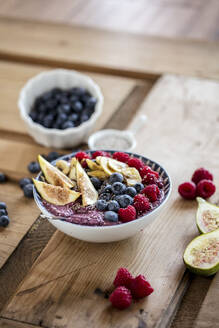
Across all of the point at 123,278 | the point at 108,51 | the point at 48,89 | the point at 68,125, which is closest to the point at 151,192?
the point at 123,278

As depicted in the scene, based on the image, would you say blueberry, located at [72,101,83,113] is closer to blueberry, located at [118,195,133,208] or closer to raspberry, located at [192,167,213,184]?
raspberry, located at [192,167,213,184]

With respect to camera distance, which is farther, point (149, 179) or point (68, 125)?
point (68, 125)

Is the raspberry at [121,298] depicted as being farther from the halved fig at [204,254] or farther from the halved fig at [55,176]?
the halved fig at [55,176]

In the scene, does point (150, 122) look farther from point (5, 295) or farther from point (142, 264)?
point (5, 295)

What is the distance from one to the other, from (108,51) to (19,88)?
1.87ft

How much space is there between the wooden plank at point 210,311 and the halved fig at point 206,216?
20 centimetres

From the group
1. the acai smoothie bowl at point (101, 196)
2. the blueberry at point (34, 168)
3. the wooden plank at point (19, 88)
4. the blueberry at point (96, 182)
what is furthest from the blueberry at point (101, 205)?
the wooden plank at point (19, 88)

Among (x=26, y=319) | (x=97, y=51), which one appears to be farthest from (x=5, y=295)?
(x=97, y=51)

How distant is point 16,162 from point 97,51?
102cm

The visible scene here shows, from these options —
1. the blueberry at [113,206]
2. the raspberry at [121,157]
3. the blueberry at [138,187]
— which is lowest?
the blueberry at [113,206]

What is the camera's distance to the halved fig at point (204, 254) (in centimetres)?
145

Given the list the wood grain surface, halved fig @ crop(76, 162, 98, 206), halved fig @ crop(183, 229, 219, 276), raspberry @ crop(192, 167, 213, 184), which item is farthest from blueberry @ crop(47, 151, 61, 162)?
the wood grain surface

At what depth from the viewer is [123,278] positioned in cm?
140

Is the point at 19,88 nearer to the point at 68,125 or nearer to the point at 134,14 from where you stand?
the point at 68,125
